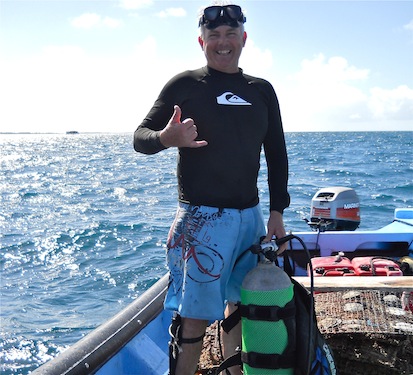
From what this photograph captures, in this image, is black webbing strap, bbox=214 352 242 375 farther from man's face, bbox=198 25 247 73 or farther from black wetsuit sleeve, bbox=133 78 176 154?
man's face, bbox=198 25 247 73

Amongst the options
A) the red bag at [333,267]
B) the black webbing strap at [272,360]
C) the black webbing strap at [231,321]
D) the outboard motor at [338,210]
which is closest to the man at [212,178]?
the black webbing strap at [231,321]

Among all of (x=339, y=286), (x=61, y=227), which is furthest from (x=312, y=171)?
(x=339, y=286)

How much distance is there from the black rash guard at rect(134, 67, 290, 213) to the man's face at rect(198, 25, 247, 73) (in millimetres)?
51

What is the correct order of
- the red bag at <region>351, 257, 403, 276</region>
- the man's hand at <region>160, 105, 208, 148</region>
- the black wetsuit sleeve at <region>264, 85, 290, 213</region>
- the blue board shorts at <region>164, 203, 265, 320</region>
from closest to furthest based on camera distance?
the man's hand at <region>160, 105, 208, 148</region>
the blue board shorts at <region>164, 203, 265, 320</region>
the black wetsuit sleeve at <region>264, 85, 290, 213</region>
the red bag at <region>351, 257, 403, 276</region>

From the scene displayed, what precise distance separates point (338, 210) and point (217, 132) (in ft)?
13.7

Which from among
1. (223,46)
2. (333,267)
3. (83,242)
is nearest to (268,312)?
(223,46)

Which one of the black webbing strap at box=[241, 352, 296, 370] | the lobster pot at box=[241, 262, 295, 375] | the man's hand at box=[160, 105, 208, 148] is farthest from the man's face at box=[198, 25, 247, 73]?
the black webbing strap at box=[241, 352, 296, 370]

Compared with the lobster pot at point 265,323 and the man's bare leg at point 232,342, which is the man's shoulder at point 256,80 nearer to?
the lobster pot at point 265,323

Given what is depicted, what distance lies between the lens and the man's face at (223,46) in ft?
8.86

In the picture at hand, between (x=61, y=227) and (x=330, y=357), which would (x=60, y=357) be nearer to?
(x=330, y=357)

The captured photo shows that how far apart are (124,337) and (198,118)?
1.82m

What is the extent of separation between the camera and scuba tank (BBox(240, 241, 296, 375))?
97.7 inches

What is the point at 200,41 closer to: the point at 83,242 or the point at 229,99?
the point at 229,99

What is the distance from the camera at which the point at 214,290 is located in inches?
102
